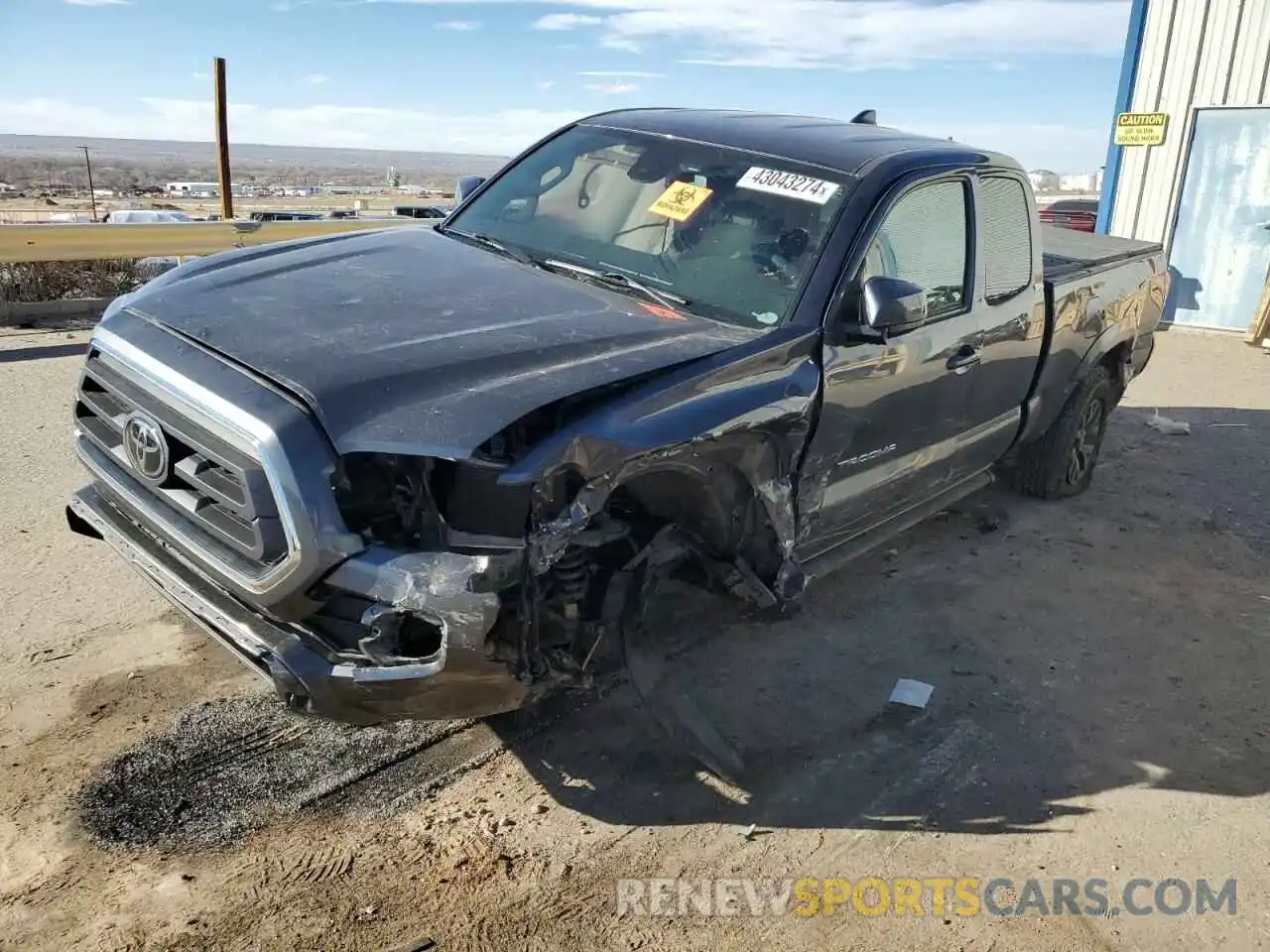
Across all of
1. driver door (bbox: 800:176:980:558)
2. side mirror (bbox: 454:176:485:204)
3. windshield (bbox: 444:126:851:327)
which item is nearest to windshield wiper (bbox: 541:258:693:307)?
windshield (bbox: 444:126:851:327)

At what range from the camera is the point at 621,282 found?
3904mm

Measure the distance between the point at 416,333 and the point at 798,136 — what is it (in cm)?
212

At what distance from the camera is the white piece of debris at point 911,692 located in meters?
4.05

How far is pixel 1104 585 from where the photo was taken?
533 cm

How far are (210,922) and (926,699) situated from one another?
265 cm

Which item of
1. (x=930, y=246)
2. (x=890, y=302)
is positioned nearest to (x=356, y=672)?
(x=890, y=302)

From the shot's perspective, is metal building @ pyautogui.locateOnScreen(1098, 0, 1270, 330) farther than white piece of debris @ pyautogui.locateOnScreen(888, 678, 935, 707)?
Yes

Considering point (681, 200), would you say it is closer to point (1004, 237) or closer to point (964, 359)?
point (964, 359)

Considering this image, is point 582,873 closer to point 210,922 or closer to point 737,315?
point 210,922

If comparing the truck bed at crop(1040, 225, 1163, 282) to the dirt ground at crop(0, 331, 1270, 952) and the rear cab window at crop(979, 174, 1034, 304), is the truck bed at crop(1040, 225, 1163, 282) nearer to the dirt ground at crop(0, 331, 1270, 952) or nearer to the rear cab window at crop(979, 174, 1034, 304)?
the rear cab window at crop(979, 174, 1034, 304)

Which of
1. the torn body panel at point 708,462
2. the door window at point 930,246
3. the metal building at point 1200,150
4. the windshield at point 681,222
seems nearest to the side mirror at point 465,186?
the windshield at point 681,222

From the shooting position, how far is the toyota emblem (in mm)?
3043

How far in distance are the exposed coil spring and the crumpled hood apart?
1.60ft

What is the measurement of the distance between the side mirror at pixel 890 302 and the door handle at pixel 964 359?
2.56ft
